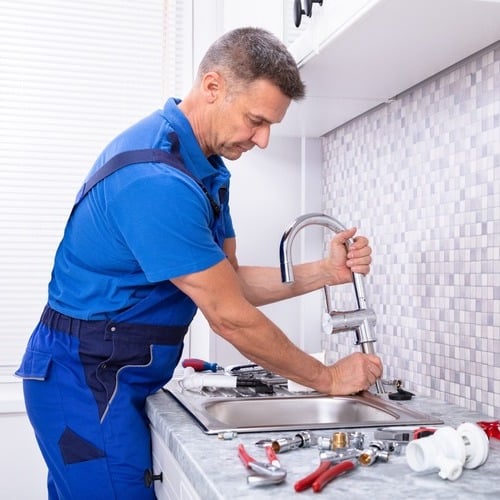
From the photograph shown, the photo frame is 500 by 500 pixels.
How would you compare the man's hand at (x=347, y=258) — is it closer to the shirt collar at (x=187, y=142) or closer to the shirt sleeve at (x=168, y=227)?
the shirt collar at (x=187, y=142)

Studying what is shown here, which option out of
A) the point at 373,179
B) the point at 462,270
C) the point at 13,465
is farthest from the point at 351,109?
the point at 13,465

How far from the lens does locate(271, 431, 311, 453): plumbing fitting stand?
1.03 metres

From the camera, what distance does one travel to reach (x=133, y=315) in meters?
1.42

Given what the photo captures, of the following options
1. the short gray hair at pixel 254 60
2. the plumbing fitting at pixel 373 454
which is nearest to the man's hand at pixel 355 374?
the plumbing fitting at pixel 373 454

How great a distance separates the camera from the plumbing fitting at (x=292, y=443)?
3.39 ft

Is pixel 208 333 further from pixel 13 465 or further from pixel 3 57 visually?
pixel 3 57

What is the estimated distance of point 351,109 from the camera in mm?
1933

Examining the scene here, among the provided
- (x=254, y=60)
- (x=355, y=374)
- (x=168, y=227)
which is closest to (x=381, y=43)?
(x=254, y=60)

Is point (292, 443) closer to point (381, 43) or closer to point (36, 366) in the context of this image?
point (36, 366)

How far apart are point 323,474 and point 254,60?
2.64 ft

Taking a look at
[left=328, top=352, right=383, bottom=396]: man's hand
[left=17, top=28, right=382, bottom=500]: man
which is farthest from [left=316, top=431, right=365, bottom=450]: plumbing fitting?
[left=328, top=352, right=383, bottom=396]: man's hand

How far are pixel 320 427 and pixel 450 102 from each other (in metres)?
0.76

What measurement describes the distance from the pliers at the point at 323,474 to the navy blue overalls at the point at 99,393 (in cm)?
58

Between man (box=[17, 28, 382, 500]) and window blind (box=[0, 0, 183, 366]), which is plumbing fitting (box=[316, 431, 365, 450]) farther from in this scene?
window blind (box=[0, 0, 183, 366])
